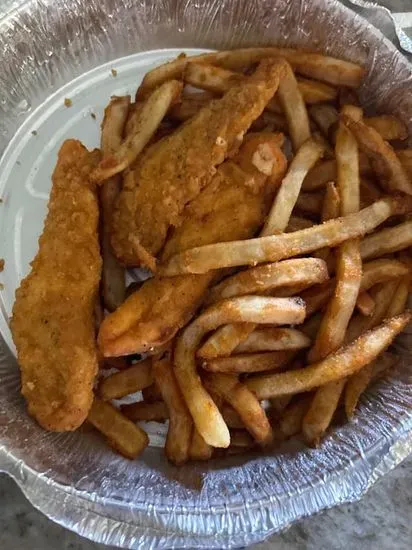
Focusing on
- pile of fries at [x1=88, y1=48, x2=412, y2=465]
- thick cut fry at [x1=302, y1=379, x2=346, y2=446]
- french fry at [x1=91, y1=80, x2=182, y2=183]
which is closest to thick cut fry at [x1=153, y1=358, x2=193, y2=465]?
pile of fries at [x1=88, y1=48, x2=412, y2=465]

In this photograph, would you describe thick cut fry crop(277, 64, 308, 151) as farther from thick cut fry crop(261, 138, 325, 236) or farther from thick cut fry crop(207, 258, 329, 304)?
thick cut fry crop(207, 258, 329, 304)

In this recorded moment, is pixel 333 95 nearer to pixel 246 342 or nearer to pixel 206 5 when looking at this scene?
pixel 206 5

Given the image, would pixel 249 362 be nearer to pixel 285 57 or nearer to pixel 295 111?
pixel 295 111

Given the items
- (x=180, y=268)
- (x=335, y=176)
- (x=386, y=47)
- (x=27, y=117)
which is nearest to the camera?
(x=180, y=268)

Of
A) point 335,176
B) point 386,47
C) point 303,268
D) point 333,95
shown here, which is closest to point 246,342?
point 303,268

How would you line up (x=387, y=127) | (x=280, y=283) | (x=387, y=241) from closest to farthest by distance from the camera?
(x=280, y=283) → (x=387, y=241) → (x=387, y=127)

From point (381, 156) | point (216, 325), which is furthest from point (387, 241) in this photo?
point (216, 325)

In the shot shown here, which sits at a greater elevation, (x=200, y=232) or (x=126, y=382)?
(x=200, y=232)
